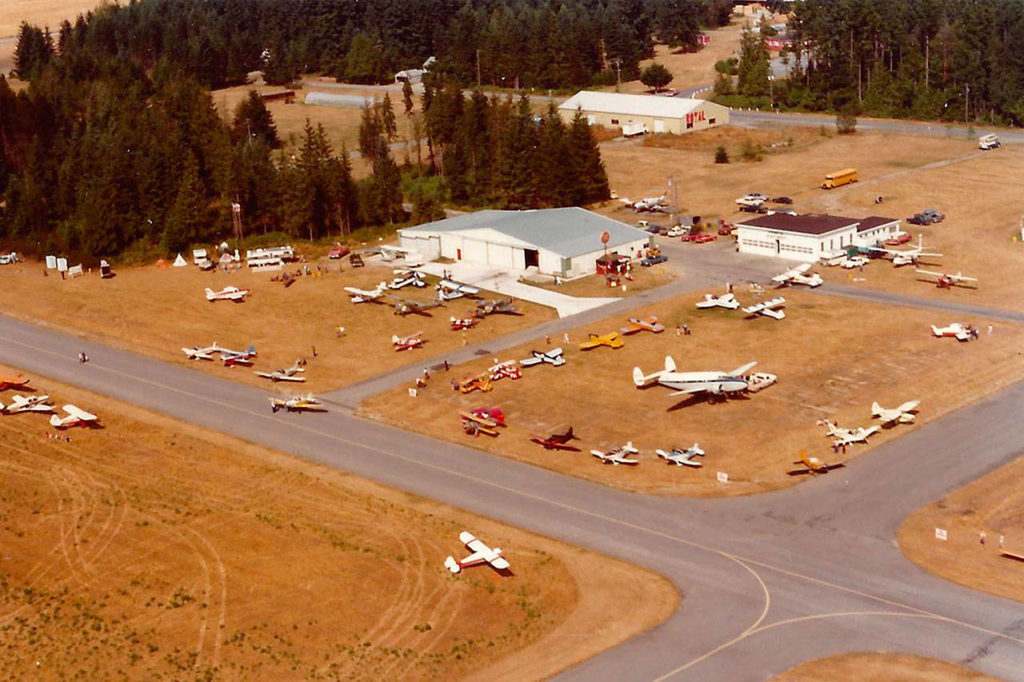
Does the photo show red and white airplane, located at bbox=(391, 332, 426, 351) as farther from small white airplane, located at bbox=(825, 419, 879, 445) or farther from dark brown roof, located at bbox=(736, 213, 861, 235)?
dark brown roof, located at bbox=(736, 213, 861, 235)

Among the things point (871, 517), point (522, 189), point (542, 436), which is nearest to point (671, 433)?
point (542, 436)

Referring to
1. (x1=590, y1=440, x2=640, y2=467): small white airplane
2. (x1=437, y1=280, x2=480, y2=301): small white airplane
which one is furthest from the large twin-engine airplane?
(x1=590, y1=440, x2=640, y2=467): small white airplane

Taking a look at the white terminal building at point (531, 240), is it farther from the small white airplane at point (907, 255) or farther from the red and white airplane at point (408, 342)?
the small white airplane at point (907, 255)

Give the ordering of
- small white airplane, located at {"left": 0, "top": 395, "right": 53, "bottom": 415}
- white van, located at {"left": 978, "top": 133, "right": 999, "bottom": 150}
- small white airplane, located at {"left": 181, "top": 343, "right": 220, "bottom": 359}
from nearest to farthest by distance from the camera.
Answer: small white airplane, located at {"left": 0, "top": 395, "right": 53, "bottom": 415}
small white airplane, located at {"left": 181, "top": 343, "right": 220, "bottom": 359}
white van, located at {"left": 978, "top": 133, "right": 999, "bottom": 150}

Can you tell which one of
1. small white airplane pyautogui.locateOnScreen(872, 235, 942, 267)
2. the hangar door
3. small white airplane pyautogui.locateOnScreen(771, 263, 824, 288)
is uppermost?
the hangar door

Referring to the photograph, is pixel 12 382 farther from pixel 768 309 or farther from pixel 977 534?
pixel 977 534

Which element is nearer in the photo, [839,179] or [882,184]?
[882,184]

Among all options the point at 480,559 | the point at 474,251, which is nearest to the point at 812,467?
the point at 480,559
